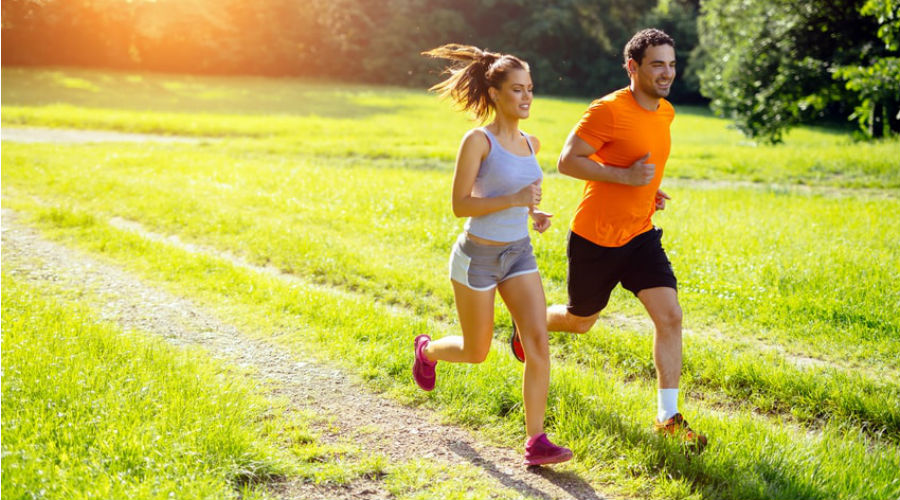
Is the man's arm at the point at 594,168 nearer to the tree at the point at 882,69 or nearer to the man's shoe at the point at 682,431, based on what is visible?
the man's shoe at the point at 682,431

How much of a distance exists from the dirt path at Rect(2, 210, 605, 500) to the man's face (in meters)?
2.14

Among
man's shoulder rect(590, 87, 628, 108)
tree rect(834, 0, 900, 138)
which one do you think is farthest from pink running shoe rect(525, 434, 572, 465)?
tree rect(834, 0, 900, 138)

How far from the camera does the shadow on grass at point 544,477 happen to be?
13.6 ft

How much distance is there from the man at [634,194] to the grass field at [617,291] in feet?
1.76

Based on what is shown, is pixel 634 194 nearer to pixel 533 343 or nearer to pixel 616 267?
pixel 616 267

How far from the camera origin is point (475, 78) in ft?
14.7

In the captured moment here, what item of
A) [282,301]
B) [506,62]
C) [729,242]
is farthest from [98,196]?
[506,62]

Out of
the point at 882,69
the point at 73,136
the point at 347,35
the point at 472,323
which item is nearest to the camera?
the point at 472,323

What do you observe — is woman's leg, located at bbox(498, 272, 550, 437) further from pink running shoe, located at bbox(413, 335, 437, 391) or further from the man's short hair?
the man's short hair

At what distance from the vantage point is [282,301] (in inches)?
286

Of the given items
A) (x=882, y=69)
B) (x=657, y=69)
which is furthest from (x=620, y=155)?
(x=882, y=69)

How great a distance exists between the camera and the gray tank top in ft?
14.1

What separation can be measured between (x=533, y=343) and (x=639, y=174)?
→ 1.09m

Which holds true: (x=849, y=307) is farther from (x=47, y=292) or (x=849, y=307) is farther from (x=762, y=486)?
(x=47, y=292)
